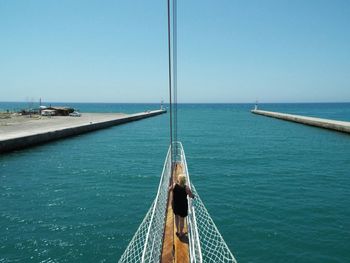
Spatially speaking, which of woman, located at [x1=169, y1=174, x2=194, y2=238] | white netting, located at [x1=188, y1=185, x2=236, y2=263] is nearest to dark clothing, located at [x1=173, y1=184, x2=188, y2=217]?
woman, located at [x1=169, y1=174, x2=194, y2=238]

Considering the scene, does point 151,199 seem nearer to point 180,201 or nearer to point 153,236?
point 153,236

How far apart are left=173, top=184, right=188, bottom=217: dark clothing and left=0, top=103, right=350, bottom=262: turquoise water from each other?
292 centimetres

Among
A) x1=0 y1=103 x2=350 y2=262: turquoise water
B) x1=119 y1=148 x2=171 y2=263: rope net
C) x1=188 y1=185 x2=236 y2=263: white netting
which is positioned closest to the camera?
x1=119 y1=148 x2=171 y2=263: rope net

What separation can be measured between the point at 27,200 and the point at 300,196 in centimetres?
1215

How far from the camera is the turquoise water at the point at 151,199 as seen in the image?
9.60 m

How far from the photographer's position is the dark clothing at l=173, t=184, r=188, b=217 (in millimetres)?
7262

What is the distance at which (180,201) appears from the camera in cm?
729

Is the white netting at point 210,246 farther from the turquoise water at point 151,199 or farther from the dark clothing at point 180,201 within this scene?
the turquoise water at point 151,199

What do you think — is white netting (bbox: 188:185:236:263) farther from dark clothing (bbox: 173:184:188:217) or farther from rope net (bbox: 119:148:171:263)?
rope net (bbox: 119:148:171:263)

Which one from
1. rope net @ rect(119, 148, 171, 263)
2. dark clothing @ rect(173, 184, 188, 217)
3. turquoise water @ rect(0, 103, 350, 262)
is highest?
dark clothing @ rect(173, 184, 188, 217)

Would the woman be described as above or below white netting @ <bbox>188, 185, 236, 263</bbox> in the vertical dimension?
above

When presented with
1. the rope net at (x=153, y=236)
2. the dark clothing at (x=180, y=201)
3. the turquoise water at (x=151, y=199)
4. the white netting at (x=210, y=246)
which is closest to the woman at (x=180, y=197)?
the dark clothing at (x=180, y=201)

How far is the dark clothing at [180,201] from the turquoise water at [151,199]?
9.59ft

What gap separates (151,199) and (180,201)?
7161 mm
